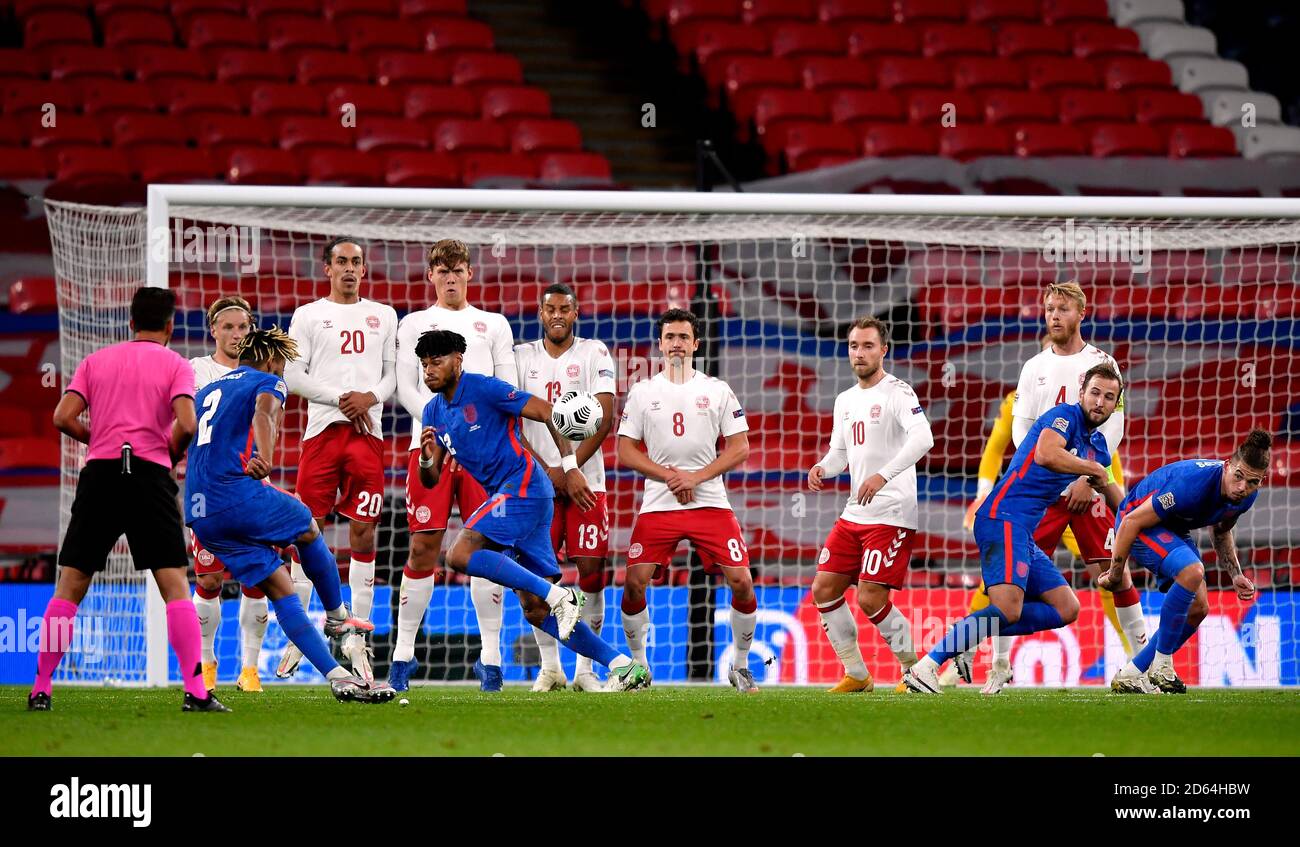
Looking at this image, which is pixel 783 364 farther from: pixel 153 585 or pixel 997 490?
pixel 153 585

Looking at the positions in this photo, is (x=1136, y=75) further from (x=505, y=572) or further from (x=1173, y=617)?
(x=505, y=572)

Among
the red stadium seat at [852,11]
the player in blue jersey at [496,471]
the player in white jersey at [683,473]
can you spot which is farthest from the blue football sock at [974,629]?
the red stadium seat at [852,11]

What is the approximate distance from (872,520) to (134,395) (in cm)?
384

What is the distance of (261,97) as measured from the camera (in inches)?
518

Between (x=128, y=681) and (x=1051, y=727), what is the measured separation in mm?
5243

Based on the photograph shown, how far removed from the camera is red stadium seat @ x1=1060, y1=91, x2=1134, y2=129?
46.6 ft

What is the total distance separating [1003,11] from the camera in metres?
15.6

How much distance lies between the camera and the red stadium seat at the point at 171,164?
12094mm

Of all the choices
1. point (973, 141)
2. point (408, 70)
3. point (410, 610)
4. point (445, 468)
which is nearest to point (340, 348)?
point (445, 468)

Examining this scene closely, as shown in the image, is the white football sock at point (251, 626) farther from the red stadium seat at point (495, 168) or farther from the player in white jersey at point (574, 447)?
the red stadium seat at point (495, 168)

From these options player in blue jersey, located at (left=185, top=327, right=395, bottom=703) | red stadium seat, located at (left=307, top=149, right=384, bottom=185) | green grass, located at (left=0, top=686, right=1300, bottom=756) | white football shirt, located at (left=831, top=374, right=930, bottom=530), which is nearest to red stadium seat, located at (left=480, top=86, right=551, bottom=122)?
red stadium seat, located at (left=307, top=149, right=384, bottom=185)

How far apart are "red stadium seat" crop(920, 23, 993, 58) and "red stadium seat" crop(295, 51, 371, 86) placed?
5160 millimetres

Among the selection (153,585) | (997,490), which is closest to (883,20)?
(997,490)

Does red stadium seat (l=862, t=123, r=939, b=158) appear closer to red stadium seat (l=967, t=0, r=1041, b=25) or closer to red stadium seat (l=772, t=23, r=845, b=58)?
red stadium seat (l=772, t=23, r=845, b=58)
